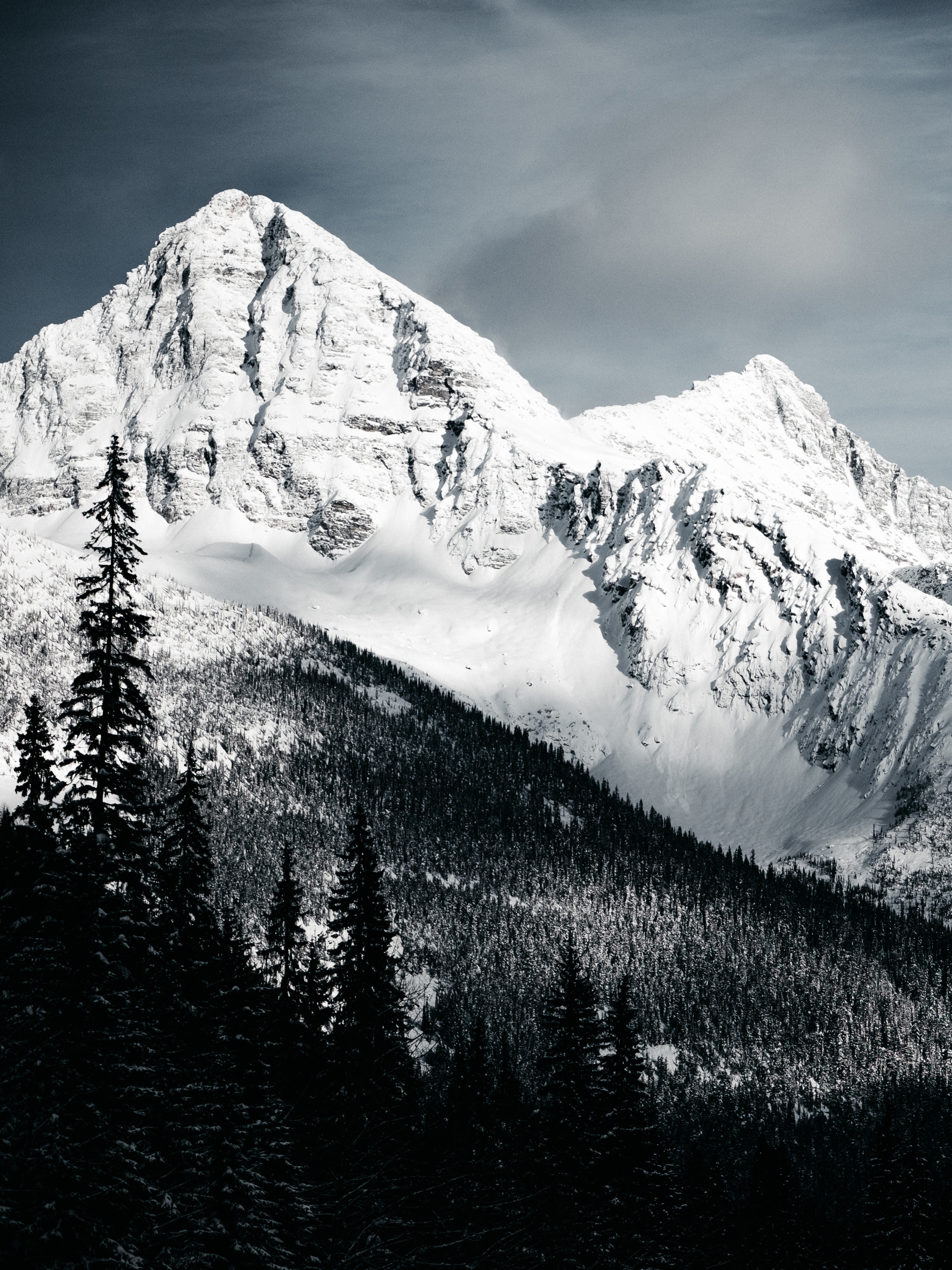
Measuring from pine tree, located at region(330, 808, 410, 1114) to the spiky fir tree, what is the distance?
9.58 meters

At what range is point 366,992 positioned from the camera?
41.2 m

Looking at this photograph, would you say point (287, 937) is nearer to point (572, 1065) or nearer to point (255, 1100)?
point (572, 1065)

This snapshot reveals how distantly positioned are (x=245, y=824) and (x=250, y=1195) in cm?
17532

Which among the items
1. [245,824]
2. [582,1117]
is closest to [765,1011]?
[245,824]

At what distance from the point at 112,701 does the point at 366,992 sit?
1408 centimetres

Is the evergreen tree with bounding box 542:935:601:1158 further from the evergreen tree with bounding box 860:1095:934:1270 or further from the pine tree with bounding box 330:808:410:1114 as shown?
the evergreen tree with bounding box 860:1095:934:1270

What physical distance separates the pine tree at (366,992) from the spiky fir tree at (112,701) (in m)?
9.58

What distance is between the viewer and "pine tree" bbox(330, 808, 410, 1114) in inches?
1508

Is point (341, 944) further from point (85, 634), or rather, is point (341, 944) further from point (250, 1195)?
point (250, 1195)

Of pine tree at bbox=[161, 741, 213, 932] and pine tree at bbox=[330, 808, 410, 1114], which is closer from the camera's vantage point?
pine tree at bbox=[330, 808, 410, 1114]

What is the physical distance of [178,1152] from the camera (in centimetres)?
2358

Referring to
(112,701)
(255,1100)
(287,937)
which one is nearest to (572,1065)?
(287,937)

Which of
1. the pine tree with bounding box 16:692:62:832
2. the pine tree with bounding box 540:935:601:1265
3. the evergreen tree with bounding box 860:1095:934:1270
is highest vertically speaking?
the pine tree with bounding box 16:692:62:832

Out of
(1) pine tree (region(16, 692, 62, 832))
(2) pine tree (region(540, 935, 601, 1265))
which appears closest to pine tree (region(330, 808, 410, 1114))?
(2) pine tree (region(540, 935, 601, 1265))
